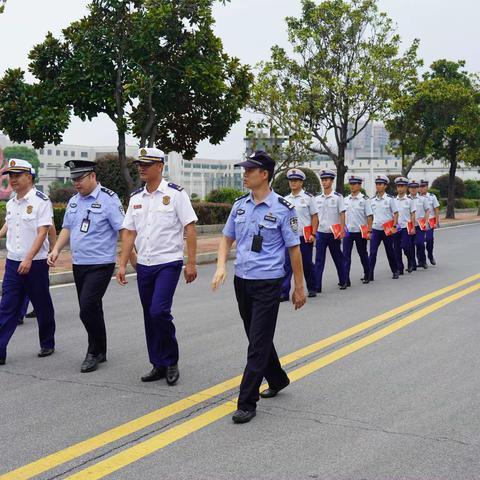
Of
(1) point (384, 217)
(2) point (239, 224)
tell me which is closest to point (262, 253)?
(2) point (239, 224)

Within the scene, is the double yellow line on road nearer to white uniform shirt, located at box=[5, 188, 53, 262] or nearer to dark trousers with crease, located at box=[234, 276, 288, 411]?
dark trousers with crease, located at box=[234, 276, 288, 411]

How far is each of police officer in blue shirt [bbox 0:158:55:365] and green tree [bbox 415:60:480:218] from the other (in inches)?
1127

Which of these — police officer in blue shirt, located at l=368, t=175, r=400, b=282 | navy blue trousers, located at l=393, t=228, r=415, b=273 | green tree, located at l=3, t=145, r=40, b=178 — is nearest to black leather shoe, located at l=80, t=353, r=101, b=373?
police officer in blue shirt, located at l=368, t=175, r=400, b=282

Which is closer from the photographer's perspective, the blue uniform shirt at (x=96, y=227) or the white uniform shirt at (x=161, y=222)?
the white uniform shirt at (x=161, y=222)

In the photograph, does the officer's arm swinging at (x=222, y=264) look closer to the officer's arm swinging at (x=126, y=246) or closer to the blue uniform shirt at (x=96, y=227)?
the officer's arm swinging at (x=126, y=246)

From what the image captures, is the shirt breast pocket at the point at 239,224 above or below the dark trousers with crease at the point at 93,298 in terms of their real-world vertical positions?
above

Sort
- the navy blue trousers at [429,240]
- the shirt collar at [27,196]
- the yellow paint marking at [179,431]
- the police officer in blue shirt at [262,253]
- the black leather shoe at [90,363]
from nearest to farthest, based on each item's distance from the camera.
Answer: the yellow paint marking at [179,431]
the police officer in blue shirt at [262,253]
the black leather shoe at [90,363]
the shirt collar at [27,196]
the navy blue trousers at [429,240]

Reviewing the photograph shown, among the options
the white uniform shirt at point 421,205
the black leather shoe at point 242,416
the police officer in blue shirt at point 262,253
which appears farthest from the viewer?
the white uniform shirt at point 421,205

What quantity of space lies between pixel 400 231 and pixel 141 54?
6526 millimetres

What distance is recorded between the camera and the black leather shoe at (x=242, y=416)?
4.58m

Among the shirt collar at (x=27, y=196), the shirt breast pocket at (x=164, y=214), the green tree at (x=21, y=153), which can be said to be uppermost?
the green tree at (x=21, y=153)

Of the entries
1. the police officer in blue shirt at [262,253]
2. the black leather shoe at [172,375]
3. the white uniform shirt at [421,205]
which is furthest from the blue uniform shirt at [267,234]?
the white uniform shirt at [421,205]

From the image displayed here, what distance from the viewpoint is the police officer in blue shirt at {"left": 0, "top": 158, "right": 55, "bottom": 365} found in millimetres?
6516

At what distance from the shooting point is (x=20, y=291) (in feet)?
21.5
